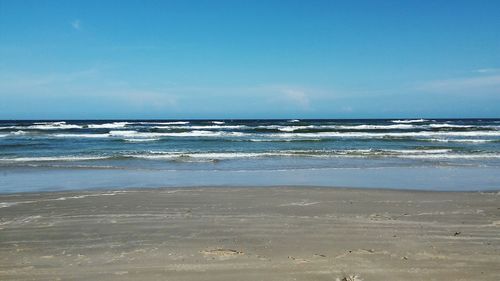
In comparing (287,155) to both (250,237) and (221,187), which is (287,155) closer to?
(221,187)

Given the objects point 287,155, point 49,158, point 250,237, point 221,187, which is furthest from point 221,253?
point 49,158

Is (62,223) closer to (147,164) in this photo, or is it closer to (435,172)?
(147,164)

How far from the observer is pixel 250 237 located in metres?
6.16

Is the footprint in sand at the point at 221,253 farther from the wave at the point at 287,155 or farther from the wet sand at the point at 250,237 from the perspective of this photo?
the wave at the point at 287,155

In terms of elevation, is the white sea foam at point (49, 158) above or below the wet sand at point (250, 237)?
below

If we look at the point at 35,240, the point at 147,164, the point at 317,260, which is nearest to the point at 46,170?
the point at 147,164

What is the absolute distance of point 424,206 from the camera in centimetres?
845

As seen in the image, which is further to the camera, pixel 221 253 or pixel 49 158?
pixel 49 158

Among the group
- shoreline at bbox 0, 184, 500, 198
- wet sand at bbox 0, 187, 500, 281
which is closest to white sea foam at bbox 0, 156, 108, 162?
shoreline at bbox 0, 184, 500, 198

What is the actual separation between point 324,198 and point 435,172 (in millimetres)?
6716

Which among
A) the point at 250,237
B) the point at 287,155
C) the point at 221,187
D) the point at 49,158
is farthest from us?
the point at 287,155

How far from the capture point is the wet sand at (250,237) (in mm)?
4797

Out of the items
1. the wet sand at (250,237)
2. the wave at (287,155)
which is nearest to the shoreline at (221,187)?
the wet sand at (250,237)

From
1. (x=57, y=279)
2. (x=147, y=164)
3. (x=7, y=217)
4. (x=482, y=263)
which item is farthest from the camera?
(x=147, y=164)
